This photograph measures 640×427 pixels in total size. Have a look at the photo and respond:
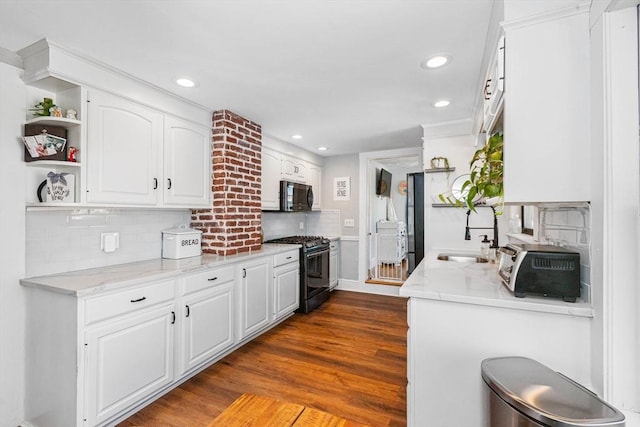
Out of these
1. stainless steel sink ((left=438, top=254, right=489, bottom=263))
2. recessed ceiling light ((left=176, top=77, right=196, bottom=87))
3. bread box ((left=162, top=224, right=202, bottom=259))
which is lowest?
stainless steel sink ((left=438, top=254, right=489, bottom=263))

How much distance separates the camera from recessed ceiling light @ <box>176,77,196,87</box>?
222 centimetres

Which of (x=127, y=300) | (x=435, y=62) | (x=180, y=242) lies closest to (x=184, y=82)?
(x=180, y=242)

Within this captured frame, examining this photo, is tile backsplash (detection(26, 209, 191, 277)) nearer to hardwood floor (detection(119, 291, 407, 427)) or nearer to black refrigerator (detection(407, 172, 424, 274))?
hardwood floor (detection(119, 291, 407, 427))

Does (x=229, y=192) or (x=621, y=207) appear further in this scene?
(x=229, y=192)

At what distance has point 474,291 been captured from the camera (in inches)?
57.2

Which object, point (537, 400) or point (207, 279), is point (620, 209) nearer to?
point (537, 400)

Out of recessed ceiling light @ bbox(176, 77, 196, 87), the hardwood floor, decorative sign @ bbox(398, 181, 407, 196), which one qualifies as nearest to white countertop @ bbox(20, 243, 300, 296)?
the hardwood floor

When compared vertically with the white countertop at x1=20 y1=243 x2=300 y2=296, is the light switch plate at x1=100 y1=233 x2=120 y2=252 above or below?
above

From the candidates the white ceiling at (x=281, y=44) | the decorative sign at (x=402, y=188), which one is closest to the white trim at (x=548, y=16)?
the white ceiling at (x=281, y=44)

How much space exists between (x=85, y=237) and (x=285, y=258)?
1882 mm

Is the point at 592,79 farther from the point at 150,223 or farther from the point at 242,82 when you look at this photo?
the point at 150,223

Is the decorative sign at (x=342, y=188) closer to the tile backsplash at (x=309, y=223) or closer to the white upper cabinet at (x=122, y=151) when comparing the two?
the tile backsplash at (x=309, y=223)

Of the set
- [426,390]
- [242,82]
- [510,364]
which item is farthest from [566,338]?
[242,82]

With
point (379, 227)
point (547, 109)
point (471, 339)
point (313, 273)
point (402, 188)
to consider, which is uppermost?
point (402, 188)
